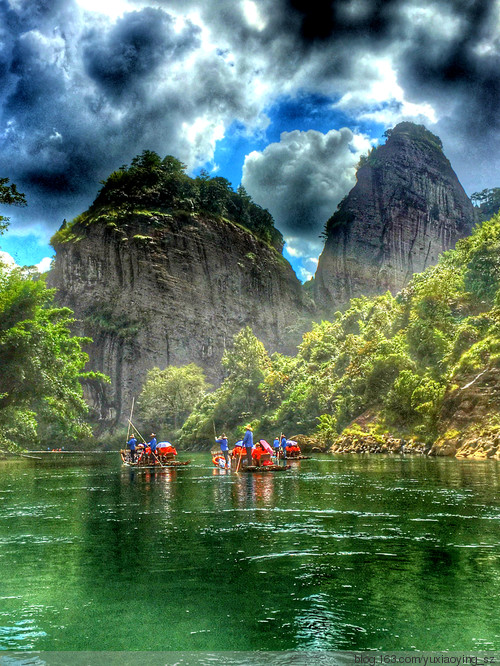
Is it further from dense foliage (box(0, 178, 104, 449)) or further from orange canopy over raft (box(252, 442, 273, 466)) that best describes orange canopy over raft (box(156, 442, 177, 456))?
dense foliage (box(0, 178, 104, 449))

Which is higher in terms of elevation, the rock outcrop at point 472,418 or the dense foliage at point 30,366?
the dense foliage at point 30,366

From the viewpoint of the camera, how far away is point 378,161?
13612 centimetres

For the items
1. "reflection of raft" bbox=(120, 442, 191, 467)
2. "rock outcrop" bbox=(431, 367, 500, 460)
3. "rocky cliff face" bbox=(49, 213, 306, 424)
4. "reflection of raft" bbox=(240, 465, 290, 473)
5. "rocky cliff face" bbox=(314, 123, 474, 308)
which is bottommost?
"reflection of raft" bbox=(240, 465, 290, 473)

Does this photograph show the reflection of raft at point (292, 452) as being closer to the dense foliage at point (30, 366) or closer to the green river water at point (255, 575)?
the dense foliage at point (30, 366)

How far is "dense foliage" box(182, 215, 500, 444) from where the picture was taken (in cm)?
4169

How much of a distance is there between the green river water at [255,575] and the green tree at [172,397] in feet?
266

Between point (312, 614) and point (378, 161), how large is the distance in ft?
461

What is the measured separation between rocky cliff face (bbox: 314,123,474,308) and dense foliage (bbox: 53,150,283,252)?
26.6m

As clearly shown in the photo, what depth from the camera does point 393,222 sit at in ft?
430

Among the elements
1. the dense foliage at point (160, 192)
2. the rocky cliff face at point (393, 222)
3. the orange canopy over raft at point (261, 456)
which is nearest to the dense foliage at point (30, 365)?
the orange canopy over raft at point (261, 456)

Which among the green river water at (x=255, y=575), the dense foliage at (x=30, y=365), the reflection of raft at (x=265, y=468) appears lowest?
the green river water at (x=255, y=575)

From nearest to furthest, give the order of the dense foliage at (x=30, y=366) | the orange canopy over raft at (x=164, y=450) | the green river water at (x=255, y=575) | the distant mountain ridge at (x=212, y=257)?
the green river water at (x=255, y=575) < the orange canopy over raft at (x=164, y=450) < the dense foliage at (x=30, y=366) < the distant mountain ridge at (x=212, y=257)

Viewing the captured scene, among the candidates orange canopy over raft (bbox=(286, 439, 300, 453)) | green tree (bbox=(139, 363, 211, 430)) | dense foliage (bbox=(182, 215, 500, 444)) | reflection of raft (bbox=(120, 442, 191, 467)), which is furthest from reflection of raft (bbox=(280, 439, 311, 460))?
green tree (bbox=(139, 363, 211, 430))

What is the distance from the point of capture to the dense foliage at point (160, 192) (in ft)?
388
